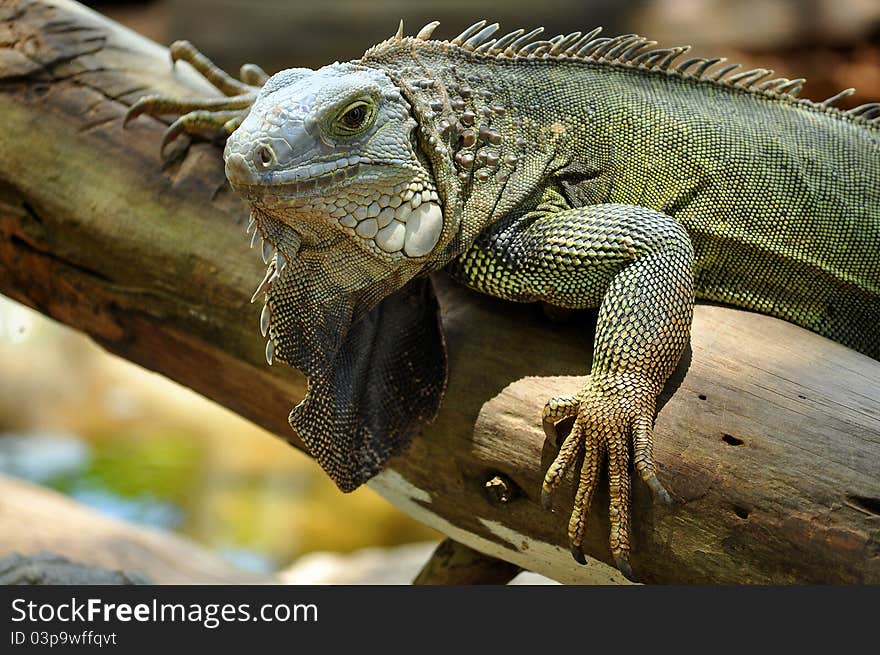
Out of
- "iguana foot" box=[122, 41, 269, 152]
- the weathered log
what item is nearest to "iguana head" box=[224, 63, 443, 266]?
the weathered log

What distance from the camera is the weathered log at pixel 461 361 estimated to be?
259 cm

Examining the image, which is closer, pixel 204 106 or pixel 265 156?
pixel 265 156

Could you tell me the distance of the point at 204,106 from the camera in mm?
3551

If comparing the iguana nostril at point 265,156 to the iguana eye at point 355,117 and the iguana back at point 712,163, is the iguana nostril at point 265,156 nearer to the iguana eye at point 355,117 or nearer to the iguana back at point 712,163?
the iguana eye at point 355,117

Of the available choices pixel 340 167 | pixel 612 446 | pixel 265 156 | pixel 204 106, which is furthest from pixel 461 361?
pixel 204 106

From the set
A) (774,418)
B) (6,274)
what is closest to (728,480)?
(774,418)

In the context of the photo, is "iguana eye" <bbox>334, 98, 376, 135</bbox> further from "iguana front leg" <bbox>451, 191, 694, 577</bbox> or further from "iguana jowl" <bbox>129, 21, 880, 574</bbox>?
"iguana front leg" <bbox>451, 191, 694, 577</bbox>

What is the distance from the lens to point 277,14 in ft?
31.4

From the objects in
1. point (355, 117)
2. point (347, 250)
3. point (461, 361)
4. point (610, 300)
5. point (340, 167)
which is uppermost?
point (355, 117)

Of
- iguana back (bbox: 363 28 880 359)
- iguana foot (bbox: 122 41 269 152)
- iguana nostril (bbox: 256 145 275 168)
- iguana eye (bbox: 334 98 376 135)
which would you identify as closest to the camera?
iguana nostril (bbox: 256 145 275 168)

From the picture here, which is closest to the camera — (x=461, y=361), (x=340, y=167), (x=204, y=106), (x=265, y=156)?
(x=265, y=156)

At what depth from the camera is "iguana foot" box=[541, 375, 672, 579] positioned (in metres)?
2.57

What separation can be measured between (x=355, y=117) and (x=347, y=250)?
41 centimetres

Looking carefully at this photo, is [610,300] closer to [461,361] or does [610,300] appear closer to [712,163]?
[461,361]
